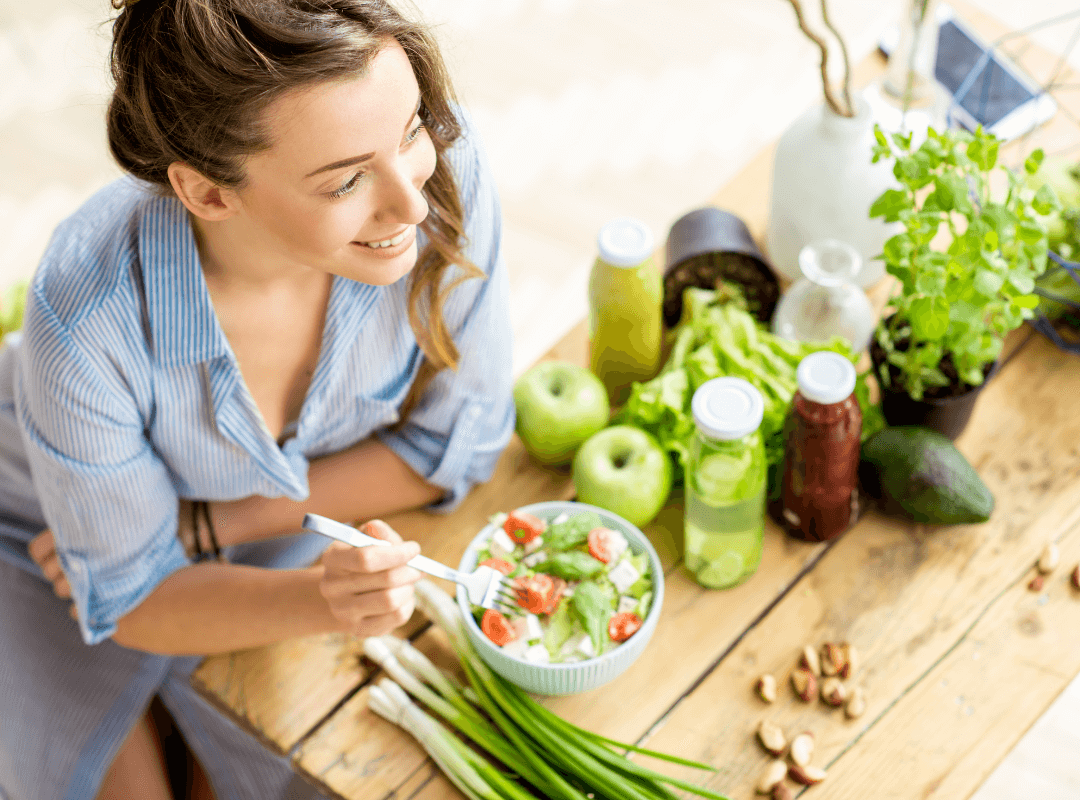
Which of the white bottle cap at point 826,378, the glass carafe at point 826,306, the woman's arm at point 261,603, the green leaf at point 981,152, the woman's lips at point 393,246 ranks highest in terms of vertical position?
the green leaf at point 981,152

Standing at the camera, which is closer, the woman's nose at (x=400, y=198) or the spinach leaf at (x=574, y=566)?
the woman's nose at (x=400, y=198)

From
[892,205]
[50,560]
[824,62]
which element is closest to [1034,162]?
[892,205]

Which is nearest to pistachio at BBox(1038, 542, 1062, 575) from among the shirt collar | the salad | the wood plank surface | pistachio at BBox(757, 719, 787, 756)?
the wood plank surface

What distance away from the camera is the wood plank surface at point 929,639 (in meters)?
1.14

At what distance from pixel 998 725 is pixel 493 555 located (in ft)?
1.99

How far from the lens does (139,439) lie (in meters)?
1.22

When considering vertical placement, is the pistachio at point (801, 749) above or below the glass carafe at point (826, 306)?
below

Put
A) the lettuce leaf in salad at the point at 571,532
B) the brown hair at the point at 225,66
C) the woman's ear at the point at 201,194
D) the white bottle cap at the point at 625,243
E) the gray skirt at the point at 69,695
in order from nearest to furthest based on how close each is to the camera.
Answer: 1. the brown hair at the point at 225,66
2. the woman's ear at the point at 201,194
3. the lettuce leaf in salad at the point at 571,532
4. the white bottle cap at the point at 625,243
5. the gray skirt at the point at 69,695

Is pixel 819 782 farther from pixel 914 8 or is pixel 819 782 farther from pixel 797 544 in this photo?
pixel 914 8

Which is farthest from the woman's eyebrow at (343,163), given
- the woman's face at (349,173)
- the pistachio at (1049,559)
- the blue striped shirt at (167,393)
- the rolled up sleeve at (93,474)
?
the pistachio at (1049,559)

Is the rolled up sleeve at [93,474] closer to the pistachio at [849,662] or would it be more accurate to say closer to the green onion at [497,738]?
the green onion at [497,738]

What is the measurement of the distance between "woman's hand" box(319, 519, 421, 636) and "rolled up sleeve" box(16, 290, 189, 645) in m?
0.26

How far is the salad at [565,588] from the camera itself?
3.76 feet

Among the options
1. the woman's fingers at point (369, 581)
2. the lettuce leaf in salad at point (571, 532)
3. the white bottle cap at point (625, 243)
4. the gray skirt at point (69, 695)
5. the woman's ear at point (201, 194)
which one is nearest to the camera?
the woman's ear at point (201, 194)
